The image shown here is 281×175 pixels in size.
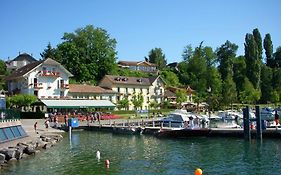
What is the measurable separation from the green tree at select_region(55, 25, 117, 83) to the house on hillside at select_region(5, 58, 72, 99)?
19490mm

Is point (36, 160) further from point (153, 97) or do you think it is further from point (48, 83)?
point (153, 97)

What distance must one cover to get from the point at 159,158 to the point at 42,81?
179ft

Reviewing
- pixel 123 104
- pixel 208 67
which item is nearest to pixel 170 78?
pixel 208 67

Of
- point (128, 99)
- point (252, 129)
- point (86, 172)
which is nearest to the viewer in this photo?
point (86, 172)

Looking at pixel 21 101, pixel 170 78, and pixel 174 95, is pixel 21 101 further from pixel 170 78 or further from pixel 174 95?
pixel 170 78

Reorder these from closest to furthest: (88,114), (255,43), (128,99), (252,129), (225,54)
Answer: (252,129) < (88,114) < (128,99) < (255,43) < (225,54)

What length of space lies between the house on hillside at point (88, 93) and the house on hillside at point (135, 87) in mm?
2708

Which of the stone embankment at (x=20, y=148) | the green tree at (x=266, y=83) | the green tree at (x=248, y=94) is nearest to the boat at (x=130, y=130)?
the stone embankment at (x=20, y=148)

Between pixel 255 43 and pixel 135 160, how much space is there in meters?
97.2

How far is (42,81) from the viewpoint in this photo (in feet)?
267

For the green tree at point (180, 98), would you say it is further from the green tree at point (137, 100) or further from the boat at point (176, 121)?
the boat at point (176, 121)

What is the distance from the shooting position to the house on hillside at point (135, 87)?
98688 mm

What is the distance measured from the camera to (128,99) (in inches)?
3932

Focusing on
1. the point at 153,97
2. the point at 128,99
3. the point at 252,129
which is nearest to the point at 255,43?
the point at 153,97
